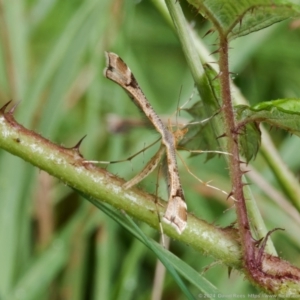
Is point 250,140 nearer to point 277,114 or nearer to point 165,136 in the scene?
point 277,114

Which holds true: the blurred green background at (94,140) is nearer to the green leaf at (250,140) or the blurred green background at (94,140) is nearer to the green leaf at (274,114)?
the green leaf at (250,140)

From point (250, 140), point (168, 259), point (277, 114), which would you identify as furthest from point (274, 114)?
point (168, 259)

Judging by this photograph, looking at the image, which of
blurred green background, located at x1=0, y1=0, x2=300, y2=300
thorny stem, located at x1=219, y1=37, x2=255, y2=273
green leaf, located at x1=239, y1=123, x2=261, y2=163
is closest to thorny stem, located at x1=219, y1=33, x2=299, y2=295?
thorny stem, located at x1=219, y1=37, x2=255, y2=273

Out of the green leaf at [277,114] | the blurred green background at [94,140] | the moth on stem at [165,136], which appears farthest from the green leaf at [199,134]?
the blurred green background at [94,140]

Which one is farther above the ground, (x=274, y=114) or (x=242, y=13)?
(x=242, y=13)

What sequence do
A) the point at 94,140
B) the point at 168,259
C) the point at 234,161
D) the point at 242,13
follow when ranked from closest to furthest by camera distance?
the point at 242,13 → the point at 234,161 → the point at 168,259 → the point at 94,140

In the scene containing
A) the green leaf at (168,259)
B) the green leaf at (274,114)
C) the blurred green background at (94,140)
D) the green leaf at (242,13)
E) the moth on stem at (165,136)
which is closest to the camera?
the green leaf at (242,13)
